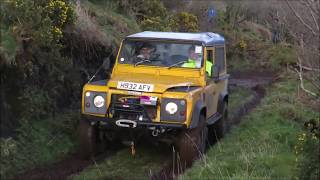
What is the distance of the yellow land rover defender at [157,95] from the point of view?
8.63 meters

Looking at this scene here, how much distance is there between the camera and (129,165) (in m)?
9.09

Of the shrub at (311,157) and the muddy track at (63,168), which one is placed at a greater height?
the shrub at (311,157)

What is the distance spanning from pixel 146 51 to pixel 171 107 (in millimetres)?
1756

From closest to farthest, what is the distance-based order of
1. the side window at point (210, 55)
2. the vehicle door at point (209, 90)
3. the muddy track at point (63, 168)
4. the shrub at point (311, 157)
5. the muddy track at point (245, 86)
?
the shrub at point (311, 157) → the muddy track at point (63, 168) → the muddy track at point (245, 86) → the vehicle door at point (209, 90) → the side window at point (210, 55)

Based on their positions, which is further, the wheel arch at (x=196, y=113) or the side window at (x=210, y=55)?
the side window at (x=210, y=55)

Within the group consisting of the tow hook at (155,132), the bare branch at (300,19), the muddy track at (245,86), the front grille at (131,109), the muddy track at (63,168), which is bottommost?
the muddy track at (245,86)

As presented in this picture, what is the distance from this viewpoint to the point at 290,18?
7.57 m

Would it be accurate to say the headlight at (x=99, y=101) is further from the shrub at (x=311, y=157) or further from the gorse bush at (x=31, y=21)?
the shrub at (x=311, y=157)

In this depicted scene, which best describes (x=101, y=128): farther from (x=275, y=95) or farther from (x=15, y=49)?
(x=275, y=95)

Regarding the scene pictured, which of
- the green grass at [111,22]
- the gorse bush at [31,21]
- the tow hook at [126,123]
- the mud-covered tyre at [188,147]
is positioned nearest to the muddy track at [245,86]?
the mud-covered tyre at [188,147]

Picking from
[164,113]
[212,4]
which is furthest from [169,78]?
[212,4]

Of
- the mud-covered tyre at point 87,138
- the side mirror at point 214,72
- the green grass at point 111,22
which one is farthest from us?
the green grass at point 111,22

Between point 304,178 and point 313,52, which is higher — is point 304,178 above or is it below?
below

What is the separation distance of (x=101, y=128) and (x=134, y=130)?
0.67 m
